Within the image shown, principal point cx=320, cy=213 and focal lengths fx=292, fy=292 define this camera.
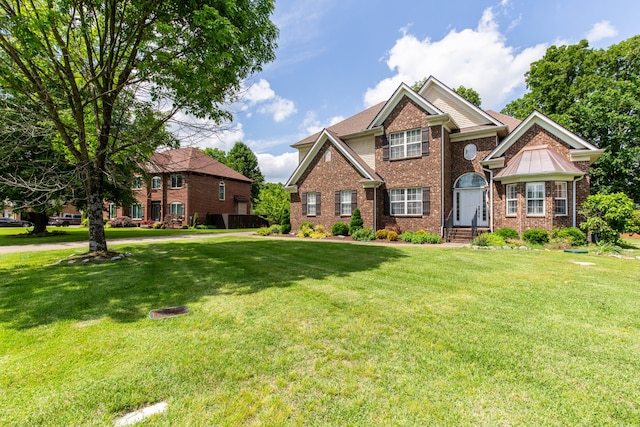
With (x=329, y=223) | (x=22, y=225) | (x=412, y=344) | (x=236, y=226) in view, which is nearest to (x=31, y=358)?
(x=412, y=344)

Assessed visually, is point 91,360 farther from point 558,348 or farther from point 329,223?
point 329,223

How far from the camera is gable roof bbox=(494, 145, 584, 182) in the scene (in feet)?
43.9

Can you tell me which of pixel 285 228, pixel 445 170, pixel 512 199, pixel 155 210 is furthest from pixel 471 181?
pixel 155 210

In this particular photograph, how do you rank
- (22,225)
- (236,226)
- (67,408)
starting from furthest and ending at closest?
(22,225) < (236,226) < (67,408)

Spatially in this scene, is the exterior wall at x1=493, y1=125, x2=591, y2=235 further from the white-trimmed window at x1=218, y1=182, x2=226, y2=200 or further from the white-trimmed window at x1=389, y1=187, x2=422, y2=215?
the white-trimmed window at x1=218, y1=182, x2=226, y2=200

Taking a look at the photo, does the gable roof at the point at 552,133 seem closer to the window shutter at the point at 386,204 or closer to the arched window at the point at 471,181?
the arched window at the point at 471,181

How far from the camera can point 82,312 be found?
4.63m

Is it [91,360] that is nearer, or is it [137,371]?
[137,371]

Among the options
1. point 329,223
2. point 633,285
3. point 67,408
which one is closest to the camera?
point 67,408

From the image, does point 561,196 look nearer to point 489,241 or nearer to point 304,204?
point 489,241

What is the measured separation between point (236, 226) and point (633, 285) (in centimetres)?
2894

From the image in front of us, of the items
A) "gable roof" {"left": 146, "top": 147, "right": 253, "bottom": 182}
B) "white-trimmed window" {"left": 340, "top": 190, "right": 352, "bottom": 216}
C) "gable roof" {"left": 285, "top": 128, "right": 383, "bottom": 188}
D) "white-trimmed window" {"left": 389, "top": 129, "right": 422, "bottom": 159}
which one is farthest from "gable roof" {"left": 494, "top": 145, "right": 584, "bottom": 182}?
"gable roof" {"left": 146, "top": 147, "right": 253, "bottom": 182}

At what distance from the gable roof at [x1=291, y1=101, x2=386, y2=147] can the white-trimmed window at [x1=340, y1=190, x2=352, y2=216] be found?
175 inches

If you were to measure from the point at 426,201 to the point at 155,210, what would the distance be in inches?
1113
